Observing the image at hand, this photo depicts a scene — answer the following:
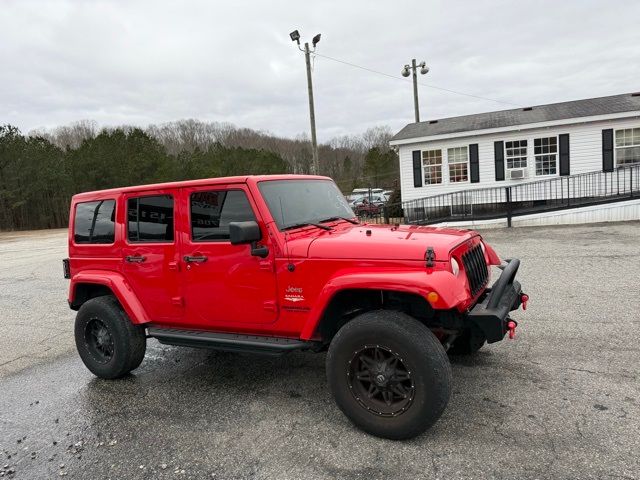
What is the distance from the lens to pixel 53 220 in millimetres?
41375

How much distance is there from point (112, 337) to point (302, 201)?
2255mm

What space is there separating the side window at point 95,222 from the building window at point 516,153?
16.6m

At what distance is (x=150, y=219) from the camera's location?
438cm

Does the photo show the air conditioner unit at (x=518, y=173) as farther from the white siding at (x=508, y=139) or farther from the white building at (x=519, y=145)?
the white siding at (x=508, y=139)

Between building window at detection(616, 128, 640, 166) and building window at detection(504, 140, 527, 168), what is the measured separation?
9.86 ft

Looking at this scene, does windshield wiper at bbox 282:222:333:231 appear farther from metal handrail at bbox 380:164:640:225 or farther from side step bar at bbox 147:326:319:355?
metal handrail at bbox 380:164:640:225

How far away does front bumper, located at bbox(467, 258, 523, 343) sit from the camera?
3.22 meters

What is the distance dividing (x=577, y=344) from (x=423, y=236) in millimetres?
2432

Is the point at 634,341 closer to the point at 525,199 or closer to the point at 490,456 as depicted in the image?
the point at 490,456

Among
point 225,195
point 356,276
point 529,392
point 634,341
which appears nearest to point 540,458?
point 529,392

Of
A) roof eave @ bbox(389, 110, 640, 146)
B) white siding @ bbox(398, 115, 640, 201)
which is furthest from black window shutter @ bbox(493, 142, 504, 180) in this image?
roof eave @ bbox(389, 110, 640, 146)

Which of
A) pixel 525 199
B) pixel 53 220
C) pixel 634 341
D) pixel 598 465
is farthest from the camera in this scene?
pixel 53 220

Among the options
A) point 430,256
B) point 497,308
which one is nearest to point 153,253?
point 430,256

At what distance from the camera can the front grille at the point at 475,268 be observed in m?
3.60
